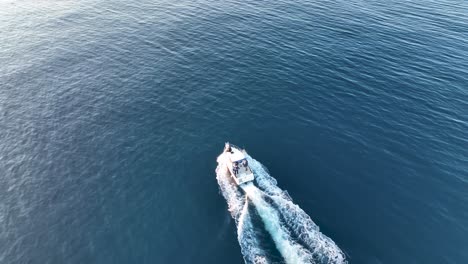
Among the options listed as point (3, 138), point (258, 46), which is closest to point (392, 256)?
point (258, 46)

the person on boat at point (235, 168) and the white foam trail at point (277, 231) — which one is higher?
the person on boat at point (235, 168)

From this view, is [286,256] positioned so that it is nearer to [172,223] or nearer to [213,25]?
[172,223]

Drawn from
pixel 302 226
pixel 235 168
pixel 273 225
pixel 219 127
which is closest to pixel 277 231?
pixel 273 225

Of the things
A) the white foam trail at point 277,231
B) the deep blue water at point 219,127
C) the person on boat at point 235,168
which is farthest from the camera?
the person on boat at point 235,168

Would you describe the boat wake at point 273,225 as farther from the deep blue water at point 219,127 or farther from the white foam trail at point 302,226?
the deep blue water at point 219,127

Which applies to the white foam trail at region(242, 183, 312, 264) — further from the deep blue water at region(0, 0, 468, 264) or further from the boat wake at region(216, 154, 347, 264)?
the deep blue water at region(0, 0, 468, 264)

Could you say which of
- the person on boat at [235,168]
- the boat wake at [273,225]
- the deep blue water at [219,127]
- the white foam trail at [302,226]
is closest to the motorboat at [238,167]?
the person on boat at [235,168]
